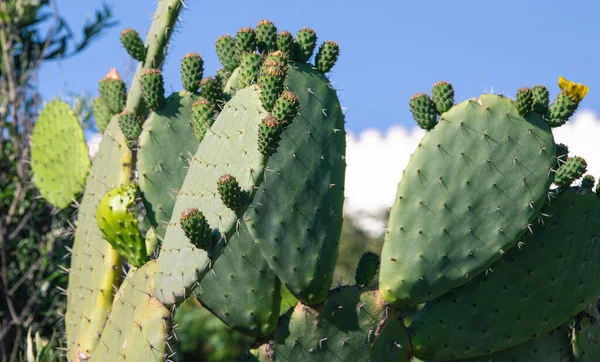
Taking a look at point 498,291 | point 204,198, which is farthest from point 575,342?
point 204,198

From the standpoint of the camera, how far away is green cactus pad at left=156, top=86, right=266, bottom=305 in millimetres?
2674

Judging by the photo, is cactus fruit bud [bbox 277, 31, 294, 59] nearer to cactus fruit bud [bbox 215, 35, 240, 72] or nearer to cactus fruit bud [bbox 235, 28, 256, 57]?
cactus fruit bud [bbox 235, 28, 256, 57]

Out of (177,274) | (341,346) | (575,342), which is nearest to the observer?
(177,274)

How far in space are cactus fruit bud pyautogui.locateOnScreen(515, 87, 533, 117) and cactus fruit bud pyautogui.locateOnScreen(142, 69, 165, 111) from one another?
1439 mm

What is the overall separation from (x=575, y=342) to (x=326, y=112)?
144 centimetres

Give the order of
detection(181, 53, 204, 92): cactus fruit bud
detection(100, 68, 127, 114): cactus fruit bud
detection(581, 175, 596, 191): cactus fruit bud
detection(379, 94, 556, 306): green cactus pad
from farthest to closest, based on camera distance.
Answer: detection(100, 68, 127, 114): cactus fruit bud < detection(181, 53, 204, 92): cactus fruit bud < detection(581, 175, 596, 191): cactus fruit bud < detection(379, 94, 556, 306): green cactus pad

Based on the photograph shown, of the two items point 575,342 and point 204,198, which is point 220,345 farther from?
point 575,342

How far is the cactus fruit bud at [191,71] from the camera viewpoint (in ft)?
11.8

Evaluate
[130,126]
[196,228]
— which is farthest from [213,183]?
[130,126]

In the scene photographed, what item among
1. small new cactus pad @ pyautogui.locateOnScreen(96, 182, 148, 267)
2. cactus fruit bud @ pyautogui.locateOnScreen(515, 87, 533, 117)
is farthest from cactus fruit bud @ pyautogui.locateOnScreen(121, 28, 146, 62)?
cactus fruit bud @ pyautogui.locateOnScreen(515, 87, 533, 117)

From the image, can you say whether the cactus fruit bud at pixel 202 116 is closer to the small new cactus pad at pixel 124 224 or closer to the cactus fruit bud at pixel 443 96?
the small new cactus pad at pixel 124 224

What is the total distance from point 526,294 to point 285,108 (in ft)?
4.43

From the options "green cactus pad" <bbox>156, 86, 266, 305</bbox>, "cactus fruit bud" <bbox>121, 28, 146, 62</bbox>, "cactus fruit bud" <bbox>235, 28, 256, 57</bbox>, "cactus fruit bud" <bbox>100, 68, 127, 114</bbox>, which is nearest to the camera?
"green cactus pad" <bbox>156, 86, 266, 305</bbox>

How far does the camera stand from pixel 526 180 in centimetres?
319
